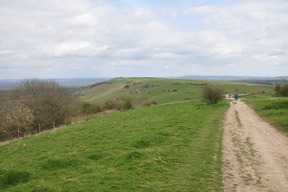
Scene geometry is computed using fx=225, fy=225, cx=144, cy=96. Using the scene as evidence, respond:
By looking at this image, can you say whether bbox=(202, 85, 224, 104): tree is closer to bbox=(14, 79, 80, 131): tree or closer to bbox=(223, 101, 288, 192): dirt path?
bbox=(223, 101, 288, 192): dirt path

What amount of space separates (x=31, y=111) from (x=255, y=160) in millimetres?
28012

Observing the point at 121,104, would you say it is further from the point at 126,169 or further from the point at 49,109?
the point at 126,169

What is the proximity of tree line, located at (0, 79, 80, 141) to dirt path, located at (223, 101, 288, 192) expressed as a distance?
70.8ft

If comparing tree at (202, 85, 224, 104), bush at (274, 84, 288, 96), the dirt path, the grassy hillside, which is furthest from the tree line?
bush at (274, 84, 288, 96)

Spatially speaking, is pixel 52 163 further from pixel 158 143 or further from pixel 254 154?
pixel 254 154

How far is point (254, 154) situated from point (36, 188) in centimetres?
986

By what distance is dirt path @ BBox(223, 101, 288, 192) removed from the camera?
25.3 feet

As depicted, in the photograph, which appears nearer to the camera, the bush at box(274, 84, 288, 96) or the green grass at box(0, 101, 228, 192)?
the green grass at box(0, 101, 228, 192)

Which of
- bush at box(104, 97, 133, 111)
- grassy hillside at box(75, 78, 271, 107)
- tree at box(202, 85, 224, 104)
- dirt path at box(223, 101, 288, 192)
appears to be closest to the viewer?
dirt path at box(223, 101, 288, 192)

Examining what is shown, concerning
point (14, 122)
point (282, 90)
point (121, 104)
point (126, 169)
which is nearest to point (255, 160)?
point (126, 169)

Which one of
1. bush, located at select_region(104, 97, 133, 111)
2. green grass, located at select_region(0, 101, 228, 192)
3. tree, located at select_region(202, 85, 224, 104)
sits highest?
tree, located at select_region(202, 85, 224, 104)

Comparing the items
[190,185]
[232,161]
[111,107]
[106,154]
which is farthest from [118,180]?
[111,107]

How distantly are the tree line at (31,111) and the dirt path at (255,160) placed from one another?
2159 centimetres

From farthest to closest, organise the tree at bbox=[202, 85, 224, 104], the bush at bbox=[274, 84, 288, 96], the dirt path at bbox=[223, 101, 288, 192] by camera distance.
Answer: the bush at bbox=[274, 84, 288, 96]
the tree at bbox=[202, 85, 224, 104]
the dirt path at bbox=[223, 101, 288, 192]
